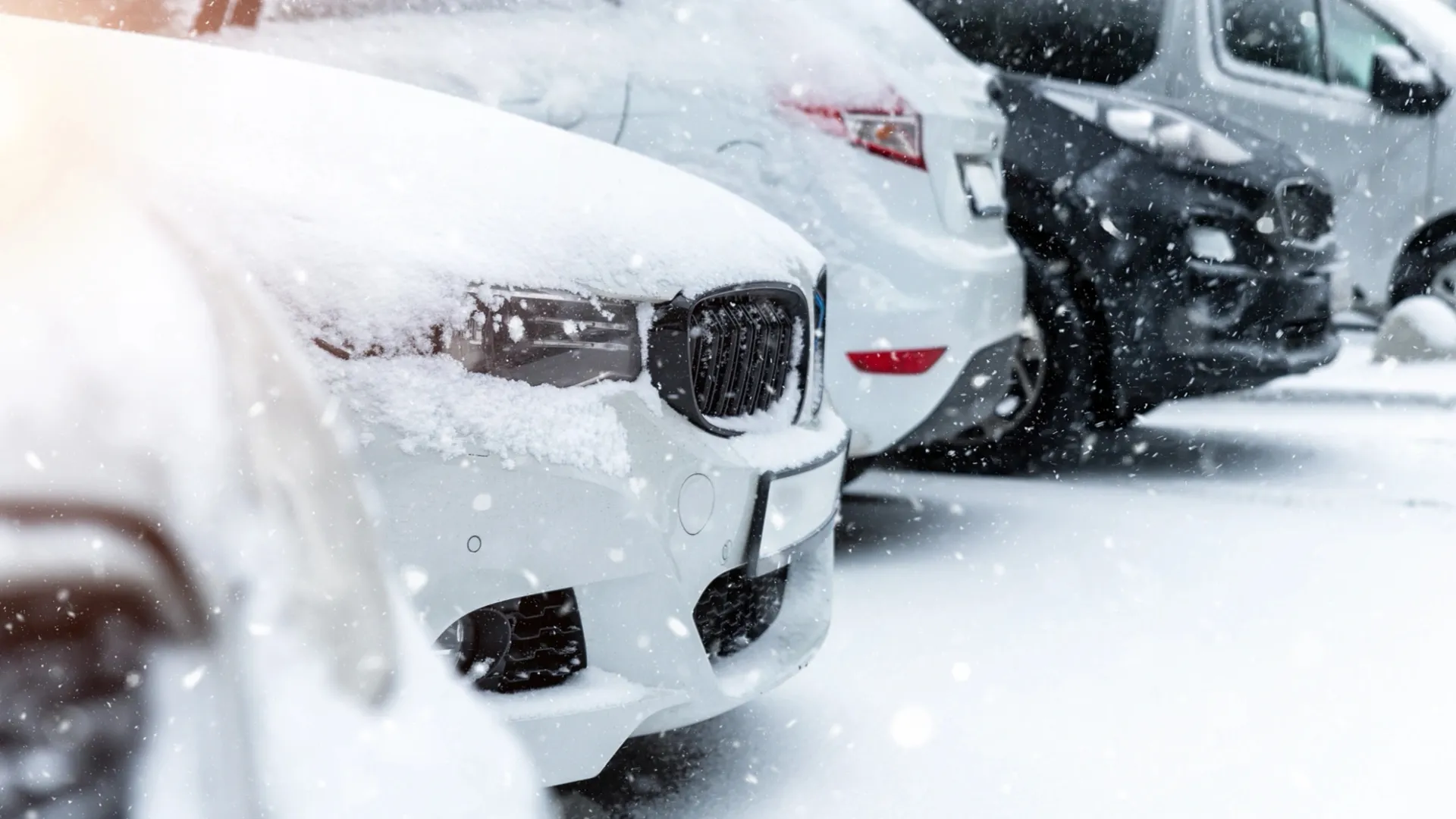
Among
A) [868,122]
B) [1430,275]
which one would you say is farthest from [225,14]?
[1430,275]

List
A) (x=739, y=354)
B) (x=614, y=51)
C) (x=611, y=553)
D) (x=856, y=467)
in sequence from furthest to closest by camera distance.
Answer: (x=856, y=467)
(x=614, y=51)
(x=739, y=354)
(x=611, y=553)

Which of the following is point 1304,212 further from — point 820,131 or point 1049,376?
point 820,131

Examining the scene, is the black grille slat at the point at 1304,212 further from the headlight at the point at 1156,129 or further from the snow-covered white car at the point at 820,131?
the snow-covered white car at the point at 820,131

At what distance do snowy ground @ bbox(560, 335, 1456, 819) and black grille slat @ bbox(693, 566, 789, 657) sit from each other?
28 cm

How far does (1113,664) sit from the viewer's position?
3389mm

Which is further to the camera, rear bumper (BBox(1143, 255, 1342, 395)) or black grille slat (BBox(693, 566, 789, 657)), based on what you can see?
rear bumper (BBox(1143, 255, 1342, 395))

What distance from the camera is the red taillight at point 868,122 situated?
3992mm

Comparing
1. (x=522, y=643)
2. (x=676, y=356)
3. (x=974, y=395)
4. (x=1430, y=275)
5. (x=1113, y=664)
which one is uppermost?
(x=676, y=356)

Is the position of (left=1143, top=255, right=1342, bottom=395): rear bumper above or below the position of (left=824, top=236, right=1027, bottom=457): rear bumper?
below

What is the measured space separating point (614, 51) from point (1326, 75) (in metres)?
4.87

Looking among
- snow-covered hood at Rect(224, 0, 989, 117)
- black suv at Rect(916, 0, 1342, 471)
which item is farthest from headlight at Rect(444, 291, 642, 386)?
black suv at Rect(916, 0, 1342, 471)

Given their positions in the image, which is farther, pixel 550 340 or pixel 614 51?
pixel 614 51

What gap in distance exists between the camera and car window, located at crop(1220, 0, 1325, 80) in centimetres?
691

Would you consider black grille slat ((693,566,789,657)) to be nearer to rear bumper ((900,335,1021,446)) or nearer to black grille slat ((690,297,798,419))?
black grille slat ((690,297,798,419))
